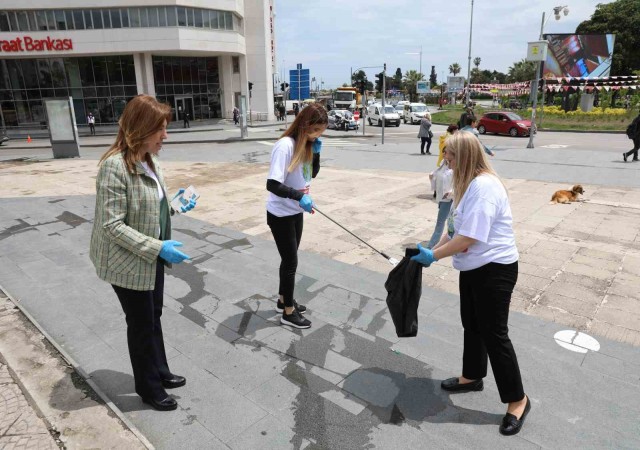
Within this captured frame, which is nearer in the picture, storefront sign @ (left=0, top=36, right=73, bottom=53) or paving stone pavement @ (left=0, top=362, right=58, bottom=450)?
paving stone pavement @ (left=0, top=362, right=58, bottom=450)

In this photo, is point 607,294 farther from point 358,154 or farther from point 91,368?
point 358,154

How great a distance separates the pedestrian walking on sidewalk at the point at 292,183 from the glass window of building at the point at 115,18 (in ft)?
115

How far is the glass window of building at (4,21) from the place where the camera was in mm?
31828

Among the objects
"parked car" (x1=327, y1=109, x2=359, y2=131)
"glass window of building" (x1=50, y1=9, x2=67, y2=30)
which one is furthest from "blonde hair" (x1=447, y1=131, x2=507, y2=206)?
"glass window of building" (x1=50, y1=9, x2=67, y2=30)

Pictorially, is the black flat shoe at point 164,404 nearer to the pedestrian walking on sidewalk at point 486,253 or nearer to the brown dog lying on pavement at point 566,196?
the pedestrian walking on sidewalk at point 486,253

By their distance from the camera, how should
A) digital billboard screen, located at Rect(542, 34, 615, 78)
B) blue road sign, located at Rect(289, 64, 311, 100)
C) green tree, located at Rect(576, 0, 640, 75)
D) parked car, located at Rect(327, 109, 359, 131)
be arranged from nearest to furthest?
1. blue road sign, located at Rect(289, 64, 311, 100)
2. parked car, located at Rect(327, 109, 359, 131)
3. digital billboard screen, located at Rect(542, 34, 615, 78)
4. green tree, located at Rect(576, 0, 640, 75)

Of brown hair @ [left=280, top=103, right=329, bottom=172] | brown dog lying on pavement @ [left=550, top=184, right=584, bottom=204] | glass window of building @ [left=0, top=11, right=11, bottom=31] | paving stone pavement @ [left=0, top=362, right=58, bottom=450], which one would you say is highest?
glass window of building @ [left=0, top=11, right=11, bottom=31]

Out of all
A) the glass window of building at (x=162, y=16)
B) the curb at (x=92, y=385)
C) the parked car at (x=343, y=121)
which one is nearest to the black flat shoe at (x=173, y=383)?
the curb at (x=92, y=385)

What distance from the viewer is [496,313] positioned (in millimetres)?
2529

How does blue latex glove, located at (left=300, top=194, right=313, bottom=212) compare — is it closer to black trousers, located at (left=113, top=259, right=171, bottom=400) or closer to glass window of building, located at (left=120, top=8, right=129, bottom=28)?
black trousers, located at (left=113, top=259, right=171, bottom=400)

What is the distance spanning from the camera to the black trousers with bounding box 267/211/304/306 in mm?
3586

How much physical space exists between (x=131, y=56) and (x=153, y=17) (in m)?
4.38

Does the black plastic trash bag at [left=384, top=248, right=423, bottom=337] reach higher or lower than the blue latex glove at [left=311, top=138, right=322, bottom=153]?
lower

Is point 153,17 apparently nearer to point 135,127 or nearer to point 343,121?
point 343,121
